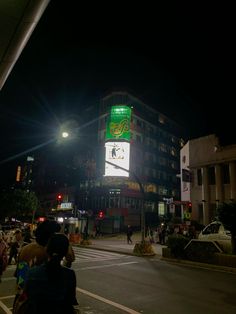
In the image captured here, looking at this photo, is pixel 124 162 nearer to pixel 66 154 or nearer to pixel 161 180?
pixel 161 180

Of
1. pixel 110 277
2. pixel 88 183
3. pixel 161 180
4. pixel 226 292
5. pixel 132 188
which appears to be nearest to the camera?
pixel 226 292

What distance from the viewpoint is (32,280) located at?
2707 millimetres

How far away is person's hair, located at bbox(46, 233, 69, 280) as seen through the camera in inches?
109

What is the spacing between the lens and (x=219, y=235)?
17.9 meters

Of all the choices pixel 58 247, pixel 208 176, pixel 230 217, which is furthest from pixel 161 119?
pixel 58 247

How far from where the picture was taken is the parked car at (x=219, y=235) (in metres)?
17.3

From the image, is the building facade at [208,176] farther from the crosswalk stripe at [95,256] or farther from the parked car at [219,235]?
the crosswalk stripe at [95,256]

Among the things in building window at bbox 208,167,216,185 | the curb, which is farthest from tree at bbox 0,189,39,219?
the curb

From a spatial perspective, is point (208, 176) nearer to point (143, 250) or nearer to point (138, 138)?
point (143, 250)

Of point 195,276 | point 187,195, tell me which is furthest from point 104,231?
point 195,276

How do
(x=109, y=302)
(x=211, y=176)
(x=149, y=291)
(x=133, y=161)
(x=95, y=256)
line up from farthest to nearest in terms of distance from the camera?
1. (x=133, y=161)
2. (x=211, y=176)
3. (x=95, y=256)
4. (x=149, y=291)
5. (x=109, y=302)

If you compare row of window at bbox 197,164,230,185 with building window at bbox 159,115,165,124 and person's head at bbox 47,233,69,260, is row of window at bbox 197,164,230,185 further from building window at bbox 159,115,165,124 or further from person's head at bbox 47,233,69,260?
building window at bbox 159,115,165,124

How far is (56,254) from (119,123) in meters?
49.9

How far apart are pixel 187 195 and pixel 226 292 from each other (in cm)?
2789
